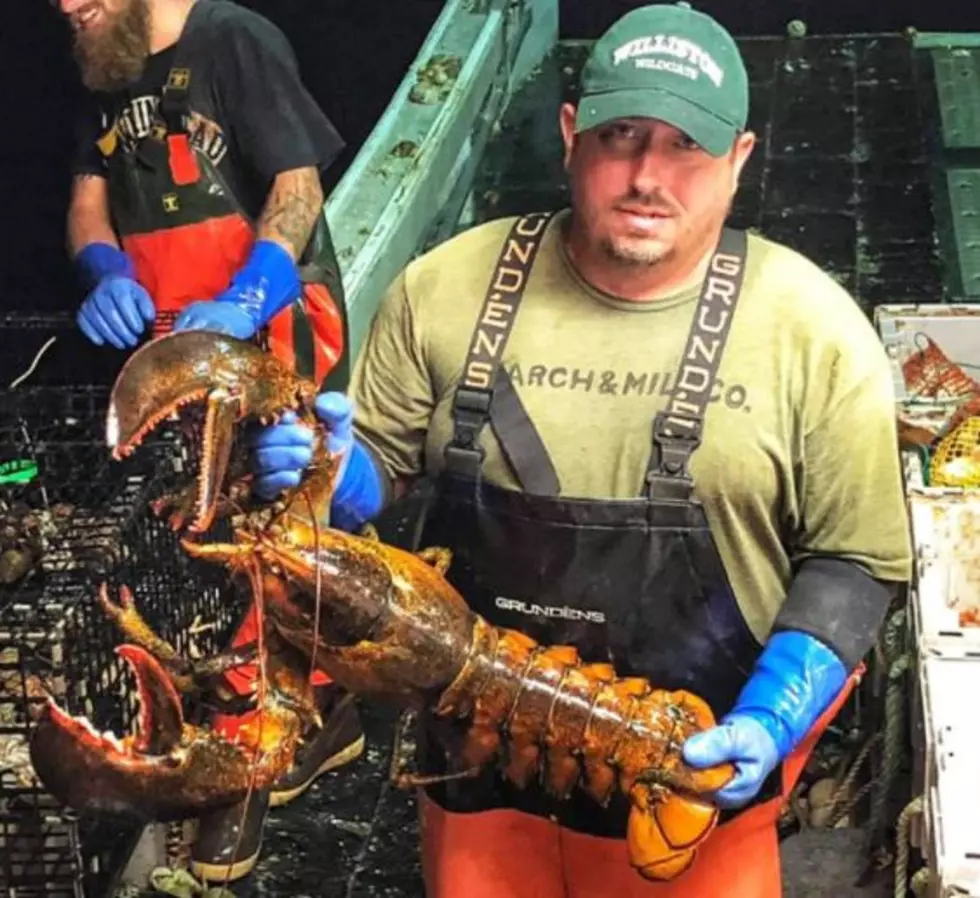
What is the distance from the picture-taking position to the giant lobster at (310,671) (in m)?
2.61

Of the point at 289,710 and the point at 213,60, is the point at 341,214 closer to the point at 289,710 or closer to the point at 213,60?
the point at 213,60

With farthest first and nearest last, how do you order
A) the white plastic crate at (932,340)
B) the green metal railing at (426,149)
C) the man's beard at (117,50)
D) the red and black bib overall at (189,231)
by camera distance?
the green metal railing at (426,149)
the white plastic crate at (932,340)
the red and black bib overall at (189,231)
the man's beard at (117,50)

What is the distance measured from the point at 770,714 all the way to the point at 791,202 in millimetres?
5179

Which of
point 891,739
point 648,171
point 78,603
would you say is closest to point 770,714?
point 648,171

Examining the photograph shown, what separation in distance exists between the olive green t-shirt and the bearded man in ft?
4.04

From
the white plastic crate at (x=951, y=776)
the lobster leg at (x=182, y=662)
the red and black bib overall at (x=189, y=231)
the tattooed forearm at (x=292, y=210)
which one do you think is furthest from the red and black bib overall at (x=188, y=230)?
the white plastic crate at (x=951, y=776)

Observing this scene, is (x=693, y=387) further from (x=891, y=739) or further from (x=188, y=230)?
(x=188, y=230)

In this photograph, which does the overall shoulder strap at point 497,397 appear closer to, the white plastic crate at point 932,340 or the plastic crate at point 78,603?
the plastic crate at point 78,603

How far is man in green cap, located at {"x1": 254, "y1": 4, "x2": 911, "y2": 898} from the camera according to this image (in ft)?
9.36

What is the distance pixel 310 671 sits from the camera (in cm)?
294

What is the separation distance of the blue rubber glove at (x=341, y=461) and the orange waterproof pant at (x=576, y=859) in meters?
0.64

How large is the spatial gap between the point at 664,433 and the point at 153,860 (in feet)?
7.38

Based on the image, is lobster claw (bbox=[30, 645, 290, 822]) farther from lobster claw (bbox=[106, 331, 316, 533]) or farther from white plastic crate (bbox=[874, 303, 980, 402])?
white plastic crate (bbox=[874, 303, 980, 402])

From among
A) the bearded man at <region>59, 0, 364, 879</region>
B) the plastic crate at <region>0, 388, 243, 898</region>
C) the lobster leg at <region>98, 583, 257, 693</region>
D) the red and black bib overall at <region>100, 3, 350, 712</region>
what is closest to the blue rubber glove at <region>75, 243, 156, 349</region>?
the bearded man at <region>59, 0, 364, 879</region>
